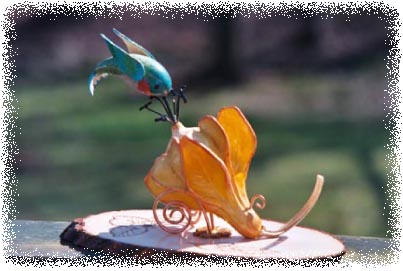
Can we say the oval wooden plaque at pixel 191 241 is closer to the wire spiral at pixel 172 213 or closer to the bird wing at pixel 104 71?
the wire spiral at pixel 172 213

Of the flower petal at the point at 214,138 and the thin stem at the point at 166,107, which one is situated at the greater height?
the thin stem at the point at 166,107

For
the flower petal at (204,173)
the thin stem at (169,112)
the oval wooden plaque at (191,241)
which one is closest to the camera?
the oval wooden plaque at (191,241)

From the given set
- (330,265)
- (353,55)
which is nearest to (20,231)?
(330,265)

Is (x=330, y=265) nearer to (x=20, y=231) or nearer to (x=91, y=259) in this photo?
(x=91, y=259)

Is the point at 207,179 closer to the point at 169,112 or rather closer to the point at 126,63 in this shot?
the point at 169,112

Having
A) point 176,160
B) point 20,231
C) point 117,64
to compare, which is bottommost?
point 20,231

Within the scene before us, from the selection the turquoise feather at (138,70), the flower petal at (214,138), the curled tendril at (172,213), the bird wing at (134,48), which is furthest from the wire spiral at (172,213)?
the bird wing at (134,48)

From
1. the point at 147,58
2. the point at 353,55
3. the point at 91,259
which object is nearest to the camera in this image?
the point at 91,259
